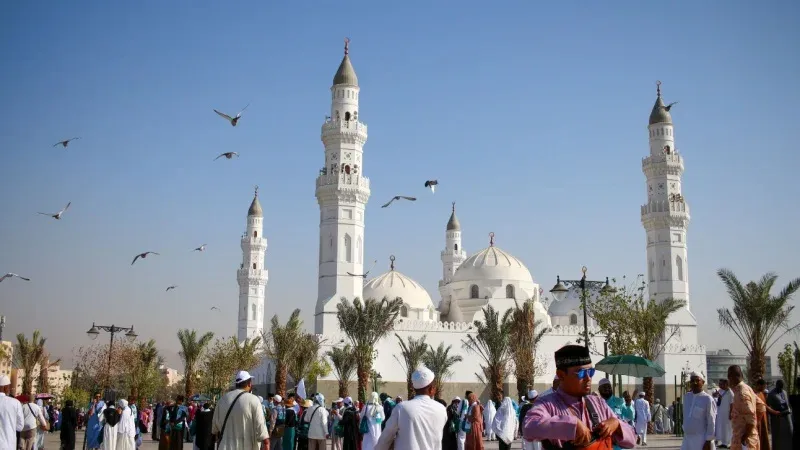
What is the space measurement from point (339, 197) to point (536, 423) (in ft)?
128

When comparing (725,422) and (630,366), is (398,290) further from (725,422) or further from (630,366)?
A: (725,422)

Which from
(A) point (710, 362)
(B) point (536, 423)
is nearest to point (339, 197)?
(B) point (536, 423)

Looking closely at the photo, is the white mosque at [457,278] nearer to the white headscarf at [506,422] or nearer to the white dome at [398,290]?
the white dome at [398,290]

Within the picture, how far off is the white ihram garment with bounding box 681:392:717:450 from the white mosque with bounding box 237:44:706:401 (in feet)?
107

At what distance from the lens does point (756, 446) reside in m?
8.47

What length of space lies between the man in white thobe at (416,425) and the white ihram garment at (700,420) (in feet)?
12.1

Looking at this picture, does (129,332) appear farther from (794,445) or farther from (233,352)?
(794,445)

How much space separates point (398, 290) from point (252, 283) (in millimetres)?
13870

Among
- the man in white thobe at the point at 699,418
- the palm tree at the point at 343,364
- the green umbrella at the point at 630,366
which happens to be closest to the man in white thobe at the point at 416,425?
the man in white thobe at the point at 699,418

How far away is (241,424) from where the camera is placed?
25.0ft

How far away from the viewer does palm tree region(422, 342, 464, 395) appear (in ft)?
136

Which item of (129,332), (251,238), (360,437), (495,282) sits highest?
(251,238)

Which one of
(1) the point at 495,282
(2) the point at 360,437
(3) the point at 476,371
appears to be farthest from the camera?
(1) the point at 495,282

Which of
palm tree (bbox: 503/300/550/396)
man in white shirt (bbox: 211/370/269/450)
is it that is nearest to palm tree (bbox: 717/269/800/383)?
palm tree (bbox: 503/300/550/396)
